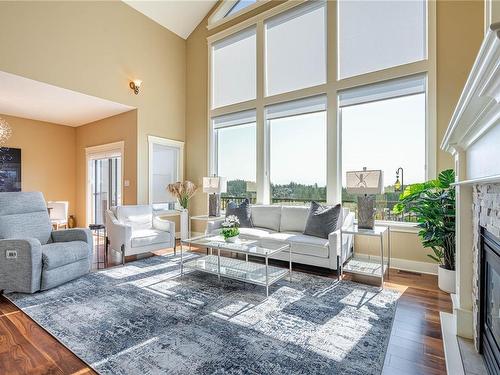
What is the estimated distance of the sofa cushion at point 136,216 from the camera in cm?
438

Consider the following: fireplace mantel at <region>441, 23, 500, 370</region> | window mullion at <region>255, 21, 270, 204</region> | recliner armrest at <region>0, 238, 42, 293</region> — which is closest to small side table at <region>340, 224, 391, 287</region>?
fireplace mantel at <region>441, 23, 500, 370</region>

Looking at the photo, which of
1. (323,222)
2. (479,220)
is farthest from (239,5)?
(479,220)

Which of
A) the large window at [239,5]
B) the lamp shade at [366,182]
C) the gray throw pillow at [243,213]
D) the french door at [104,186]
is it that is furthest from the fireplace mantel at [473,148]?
the french door at [104,186]

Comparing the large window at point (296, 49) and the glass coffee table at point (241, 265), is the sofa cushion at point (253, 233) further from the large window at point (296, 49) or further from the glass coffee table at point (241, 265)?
the large window at point (296, 49)

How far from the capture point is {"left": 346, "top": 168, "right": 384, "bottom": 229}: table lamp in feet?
10.7

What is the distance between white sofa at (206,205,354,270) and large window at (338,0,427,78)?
2.25 meters

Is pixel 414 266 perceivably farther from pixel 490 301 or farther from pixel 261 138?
pixel 261 138


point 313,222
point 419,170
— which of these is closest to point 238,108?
point 313,222

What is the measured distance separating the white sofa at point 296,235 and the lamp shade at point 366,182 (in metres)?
0.54

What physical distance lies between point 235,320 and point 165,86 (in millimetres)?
5049

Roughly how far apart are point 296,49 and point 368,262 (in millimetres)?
3747

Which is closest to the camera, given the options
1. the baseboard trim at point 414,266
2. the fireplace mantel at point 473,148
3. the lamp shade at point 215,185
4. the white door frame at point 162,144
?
the fireplace mantel at point 473,148

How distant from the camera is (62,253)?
3.08 metres

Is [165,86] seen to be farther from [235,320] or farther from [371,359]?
[371,359]
